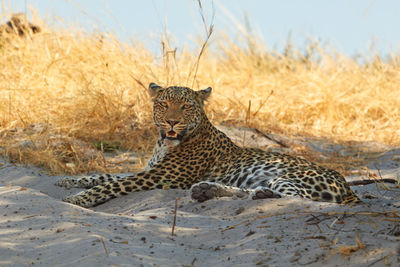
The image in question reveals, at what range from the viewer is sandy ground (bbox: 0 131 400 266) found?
3557 mm

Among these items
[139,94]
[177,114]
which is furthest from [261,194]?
[139,94]

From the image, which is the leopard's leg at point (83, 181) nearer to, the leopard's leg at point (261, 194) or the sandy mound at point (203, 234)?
the sandy mound at point (203, 234)

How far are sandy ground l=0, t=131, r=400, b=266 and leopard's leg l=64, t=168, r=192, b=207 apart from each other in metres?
0.72

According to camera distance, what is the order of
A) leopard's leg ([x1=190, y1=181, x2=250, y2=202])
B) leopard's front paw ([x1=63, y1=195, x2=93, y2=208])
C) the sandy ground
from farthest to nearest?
leopard's front paw ([x1=63, y1=195, x2=93, y2=208]) → leopard's leg ([x1=190, y1=181, x2=250, y2=202]) → the sandy ground

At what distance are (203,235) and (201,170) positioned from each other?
7.68 feet

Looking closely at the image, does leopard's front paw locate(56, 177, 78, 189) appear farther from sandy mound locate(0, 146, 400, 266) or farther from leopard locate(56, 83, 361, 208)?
sandy mound locate(0, 146, 400, 266)

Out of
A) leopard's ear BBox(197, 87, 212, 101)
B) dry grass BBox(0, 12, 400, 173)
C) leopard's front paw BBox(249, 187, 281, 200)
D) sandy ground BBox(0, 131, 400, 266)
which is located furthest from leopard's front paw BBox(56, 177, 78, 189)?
leopard's front paw BBox(249, 187, 281, 200)

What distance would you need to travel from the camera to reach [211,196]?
5594 millimetres

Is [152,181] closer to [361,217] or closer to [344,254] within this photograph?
[361,217]

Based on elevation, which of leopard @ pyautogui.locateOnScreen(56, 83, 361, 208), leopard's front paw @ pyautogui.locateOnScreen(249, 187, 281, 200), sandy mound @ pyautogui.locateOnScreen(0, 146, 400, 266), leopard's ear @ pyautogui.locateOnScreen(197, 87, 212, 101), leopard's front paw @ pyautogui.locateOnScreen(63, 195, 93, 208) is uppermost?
leopard's ear @ pyautogui.locateOnScreen(197, 87, 212, 101)

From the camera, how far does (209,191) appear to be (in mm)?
5582

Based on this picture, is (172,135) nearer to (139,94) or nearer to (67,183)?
(67,183)

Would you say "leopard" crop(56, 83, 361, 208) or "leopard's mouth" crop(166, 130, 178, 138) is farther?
"leopard's mouth" crop(166, 130, 178, 138)

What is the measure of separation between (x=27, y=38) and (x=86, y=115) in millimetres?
3193
